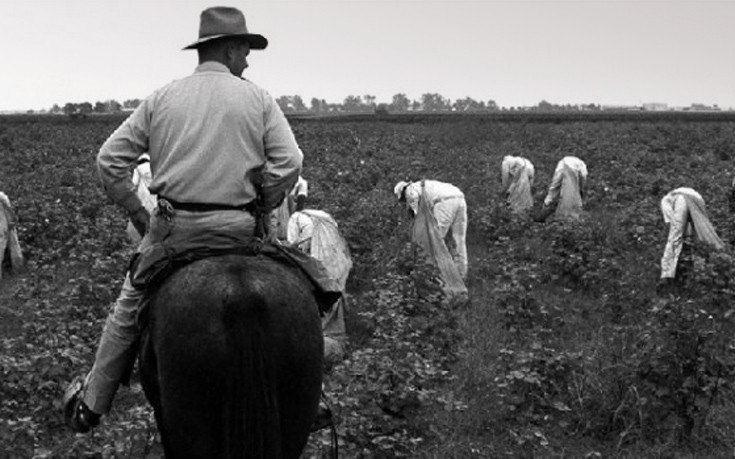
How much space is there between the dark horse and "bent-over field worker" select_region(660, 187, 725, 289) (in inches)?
268

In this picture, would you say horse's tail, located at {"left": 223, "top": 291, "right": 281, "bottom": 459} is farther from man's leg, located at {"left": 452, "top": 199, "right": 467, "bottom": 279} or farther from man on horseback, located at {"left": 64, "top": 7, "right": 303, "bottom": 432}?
man's leg, located at {"left": 452, "top": 199, "right": 467, "bottom": 279}

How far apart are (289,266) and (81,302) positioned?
5330 mm

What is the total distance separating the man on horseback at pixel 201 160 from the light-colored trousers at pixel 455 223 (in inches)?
243

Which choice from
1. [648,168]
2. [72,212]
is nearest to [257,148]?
[72,212]

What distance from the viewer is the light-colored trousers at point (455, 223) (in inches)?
403

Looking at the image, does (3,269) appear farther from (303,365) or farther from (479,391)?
(303,365)

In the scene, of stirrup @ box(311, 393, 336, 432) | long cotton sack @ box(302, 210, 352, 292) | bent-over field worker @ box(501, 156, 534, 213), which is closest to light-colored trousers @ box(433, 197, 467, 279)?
long cotton sack @ box(302, 210, 352, 292)

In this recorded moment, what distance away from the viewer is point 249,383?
3.35 meters

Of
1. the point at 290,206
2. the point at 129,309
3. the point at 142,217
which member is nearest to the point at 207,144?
the point at 142,217

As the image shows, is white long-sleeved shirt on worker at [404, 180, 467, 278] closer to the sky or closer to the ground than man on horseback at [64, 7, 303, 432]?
closer to the ground

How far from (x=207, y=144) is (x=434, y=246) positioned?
618cm

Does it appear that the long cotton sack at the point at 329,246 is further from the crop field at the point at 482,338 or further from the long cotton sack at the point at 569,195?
the long cotton sack at the point at 569,195

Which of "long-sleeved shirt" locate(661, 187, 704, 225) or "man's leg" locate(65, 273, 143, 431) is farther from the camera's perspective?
"long-sleeved shirt" locate(661, 187, 704, 225)

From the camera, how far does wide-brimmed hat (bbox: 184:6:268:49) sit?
13.2 ft
